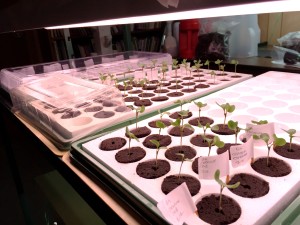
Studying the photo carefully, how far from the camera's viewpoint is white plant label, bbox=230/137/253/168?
765mm

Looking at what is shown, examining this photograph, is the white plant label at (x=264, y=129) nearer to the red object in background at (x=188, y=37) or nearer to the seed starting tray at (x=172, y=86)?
the seed starting tray at (x=172, y=86)

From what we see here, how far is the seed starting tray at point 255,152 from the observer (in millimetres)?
671

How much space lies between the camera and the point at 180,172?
2.78ft

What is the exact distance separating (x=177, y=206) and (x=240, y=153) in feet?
0.96

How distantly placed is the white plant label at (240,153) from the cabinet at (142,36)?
313 centimetres

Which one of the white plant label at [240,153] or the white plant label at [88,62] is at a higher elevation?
the white plant label at [88,62]

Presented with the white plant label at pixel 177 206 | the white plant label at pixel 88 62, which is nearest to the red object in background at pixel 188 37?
the white plant label at pixel 88 62

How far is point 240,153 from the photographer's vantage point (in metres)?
0.78

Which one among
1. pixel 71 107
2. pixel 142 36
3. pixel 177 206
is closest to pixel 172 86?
pixel 71 107

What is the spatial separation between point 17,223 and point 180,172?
7.29ft

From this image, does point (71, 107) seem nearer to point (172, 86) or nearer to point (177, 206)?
point (172, 86)

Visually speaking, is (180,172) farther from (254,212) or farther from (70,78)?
(70,78)

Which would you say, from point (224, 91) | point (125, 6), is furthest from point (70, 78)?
point (125, 6)

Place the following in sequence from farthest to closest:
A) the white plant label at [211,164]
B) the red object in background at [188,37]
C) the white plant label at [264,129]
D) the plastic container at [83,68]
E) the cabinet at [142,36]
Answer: the cabinet at [142,36] → the red object in background at [188,37] → the plastic container at [83,68] → the white plant label at [264,129] → the white plant label at [211,164]
